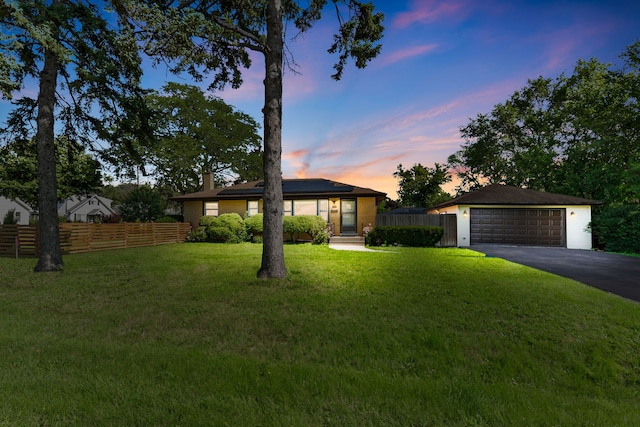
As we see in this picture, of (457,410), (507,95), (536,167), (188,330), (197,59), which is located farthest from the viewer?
(507,95)

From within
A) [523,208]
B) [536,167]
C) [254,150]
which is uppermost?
[254,150]

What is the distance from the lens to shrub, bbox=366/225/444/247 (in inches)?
602

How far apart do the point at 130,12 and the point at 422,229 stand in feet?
47.7

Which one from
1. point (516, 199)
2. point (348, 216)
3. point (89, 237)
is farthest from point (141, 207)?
point (516, 199)

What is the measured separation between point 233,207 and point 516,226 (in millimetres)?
18019

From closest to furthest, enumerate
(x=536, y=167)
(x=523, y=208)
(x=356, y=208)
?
1. (x=523, y=208)
2. (x=356, y=208)
3. (x=536, y=167)

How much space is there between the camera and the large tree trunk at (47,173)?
853cm

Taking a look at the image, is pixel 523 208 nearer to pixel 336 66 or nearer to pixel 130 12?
pixel 336 66

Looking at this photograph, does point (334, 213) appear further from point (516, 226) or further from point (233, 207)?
point (516, 226)

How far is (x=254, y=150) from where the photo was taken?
1190 inches

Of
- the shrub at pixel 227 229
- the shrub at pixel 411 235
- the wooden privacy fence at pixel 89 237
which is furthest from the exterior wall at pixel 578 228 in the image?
the wooden privacy fence at pixel 89 237

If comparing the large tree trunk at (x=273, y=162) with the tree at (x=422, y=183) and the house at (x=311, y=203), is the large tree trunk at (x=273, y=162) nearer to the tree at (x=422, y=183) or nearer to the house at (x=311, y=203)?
the house at (x=311, y=203)

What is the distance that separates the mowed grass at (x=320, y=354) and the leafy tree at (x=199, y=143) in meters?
22.4

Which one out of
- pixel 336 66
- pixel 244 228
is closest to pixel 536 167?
pixel 336 66
